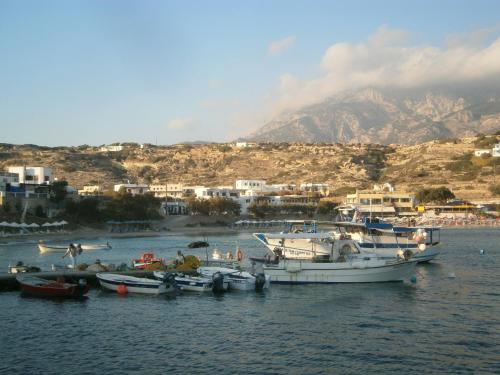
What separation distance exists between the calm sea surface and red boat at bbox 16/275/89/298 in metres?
0.88

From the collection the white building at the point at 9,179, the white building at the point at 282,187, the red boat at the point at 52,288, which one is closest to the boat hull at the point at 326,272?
the red boat at the point at 52,288

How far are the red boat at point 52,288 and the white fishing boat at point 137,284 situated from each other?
1973 mm

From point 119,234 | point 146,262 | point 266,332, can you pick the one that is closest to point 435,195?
point 119,234

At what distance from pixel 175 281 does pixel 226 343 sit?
1393 centimetres

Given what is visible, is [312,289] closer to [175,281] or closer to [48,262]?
[175,281]

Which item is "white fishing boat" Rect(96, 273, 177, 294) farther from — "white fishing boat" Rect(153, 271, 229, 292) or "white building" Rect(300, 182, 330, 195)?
"white building" Rect(300, 182, 330, 195)

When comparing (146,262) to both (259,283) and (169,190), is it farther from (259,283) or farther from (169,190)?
(169,190)

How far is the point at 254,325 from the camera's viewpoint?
106ft

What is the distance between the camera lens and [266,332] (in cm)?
3072

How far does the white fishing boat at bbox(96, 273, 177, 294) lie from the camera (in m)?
40.7

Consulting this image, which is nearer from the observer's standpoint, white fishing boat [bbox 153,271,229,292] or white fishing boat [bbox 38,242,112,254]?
white fishing boat [bbox 153,271,229,292]

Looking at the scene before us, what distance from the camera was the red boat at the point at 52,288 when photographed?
3931 centimetres

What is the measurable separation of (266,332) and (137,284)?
13.5 meters

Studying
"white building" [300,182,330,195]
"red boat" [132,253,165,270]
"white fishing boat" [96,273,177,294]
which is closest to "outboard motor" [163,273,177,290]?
"white fishing boat" [96,273,177,294]
